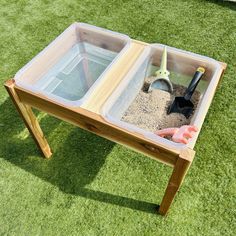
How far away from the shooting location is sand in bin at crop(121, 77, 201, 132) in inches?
63.4

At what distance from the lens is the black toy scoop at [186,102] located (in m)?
1.62

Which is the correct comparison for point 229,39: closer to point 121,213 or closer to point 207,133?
point 207,133

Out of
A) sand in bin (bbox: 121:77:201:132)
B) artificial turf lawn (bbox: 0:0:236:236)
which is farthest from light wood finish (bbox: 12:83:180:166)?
artificial turf lawn (bbox: 0:0:236:236)

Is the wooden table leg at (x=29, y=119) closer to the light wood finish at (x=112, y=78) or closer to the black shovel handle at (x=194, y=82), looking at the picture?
the light wood finish at (x=112, y=78)

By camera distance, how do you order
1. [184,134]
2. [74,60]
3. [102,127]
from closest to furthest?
1. [184,134]
2. [102,127]
3. [74,60]

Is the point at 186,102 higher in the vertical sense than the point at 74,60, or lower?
lower

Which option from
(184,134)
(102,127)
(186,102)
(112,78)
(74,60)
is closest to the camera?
(184,134)

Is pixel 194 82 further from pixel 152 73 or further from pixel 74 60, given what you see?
pixel 74 60

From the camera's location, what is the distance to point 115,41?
176cm

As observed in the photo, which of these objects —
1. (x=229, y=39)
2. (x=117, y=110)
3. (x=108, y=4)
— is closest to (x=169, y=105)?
(x=117, y=110)

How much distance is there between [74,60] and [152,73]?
487 millimetres

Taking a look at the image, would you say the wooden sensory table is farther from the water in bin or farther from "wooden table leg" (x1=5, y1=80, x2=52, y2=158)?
the water in bin

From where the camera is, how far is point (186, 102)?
5.44 ft

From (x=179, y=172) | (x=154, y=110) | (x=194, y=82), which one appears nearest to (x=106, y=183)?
(x=154, y=110)
